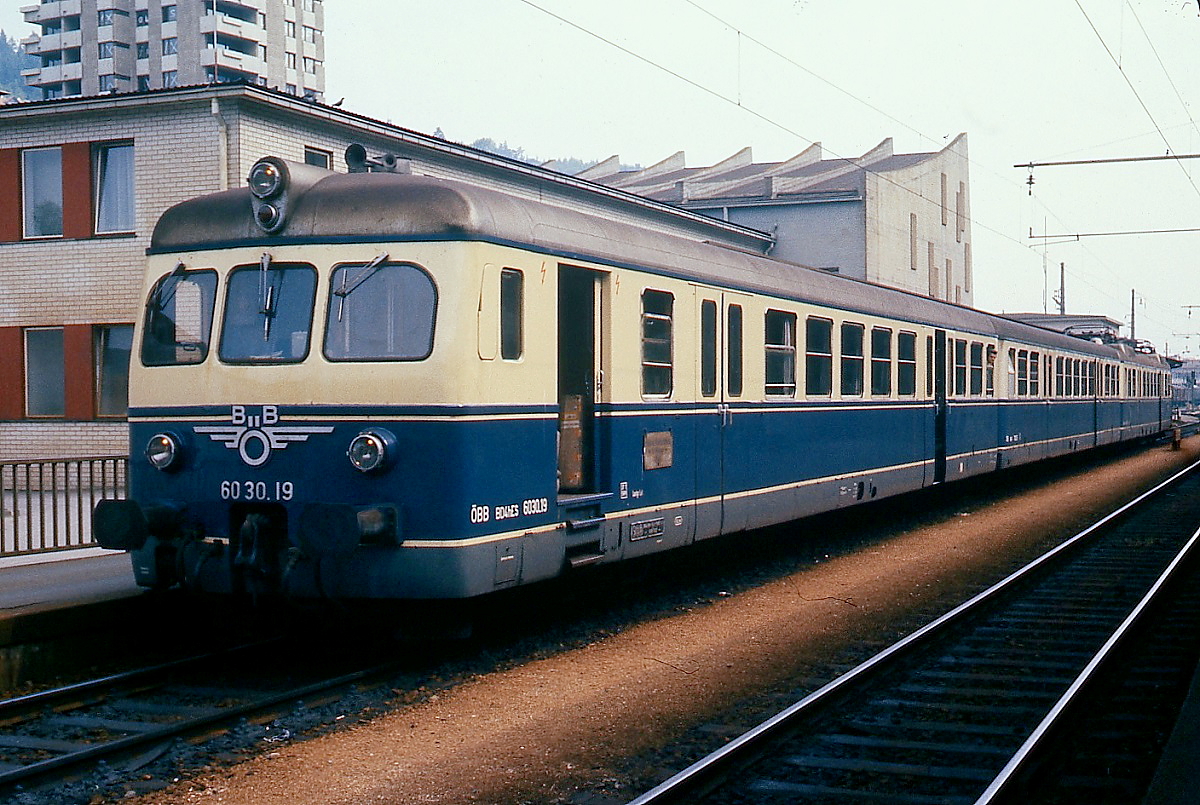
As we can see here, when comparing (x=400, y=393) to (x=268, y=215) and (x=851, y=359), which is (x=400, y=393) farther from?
(x=851, y=359)

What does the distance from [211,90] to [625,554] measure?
1364 cm

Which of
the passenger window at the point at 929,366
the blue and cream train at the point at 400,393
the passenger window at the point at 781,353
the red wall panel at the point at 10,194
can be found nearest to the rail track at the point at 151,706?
the blue and cream train at the point at 400,393

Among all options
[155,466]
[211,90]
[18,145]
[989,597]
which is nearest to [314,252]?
[155,466]

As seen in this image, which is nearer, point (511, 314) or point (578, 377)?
point (511, 314)

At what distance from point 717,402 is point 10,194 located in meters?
16.4

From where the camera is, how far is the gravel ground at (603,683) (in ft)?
20.3

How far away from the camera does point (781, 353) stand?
42.6 ft

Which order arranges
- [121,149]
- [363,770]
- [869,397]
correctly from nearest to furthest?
[363,770] < [869,397] < [121,149]

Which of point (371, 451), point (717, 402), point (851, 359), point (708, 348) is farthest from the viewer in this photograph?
point (851, 359)

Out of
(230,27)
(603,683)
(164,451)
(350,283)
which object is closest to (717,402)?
(603,683)

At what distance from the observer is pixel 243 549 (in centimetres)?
821

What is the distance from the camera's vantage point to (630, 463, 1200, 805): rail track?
613 centimetres

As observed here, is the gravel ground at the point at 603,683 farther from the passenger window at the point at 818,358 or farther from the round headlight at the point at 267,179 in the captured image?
the round headlight at the point at 267,179

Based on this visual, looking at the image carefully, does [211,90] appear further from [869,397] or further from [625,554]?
[625,554]
